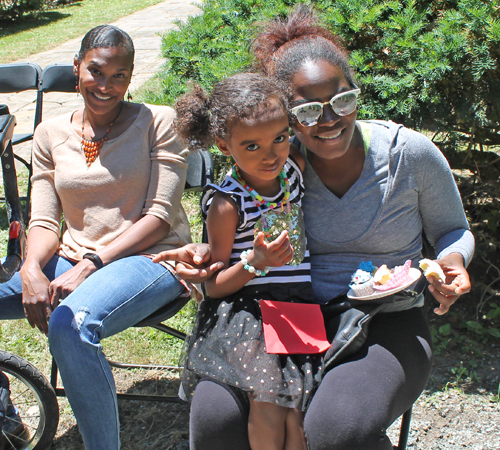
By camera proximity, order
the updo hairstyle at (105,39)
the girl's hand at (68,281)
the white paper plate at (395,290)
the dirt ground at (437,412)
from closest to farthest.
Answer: the white paper plate at (395,290)
the girl's hand at (68,281)
the updo hairstyle at (105,39)
the dirt ground at (437,412)

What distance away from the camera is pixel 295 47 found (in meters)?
2.12

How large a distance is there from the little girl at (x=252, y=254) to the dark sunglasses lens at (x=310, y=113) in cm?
6

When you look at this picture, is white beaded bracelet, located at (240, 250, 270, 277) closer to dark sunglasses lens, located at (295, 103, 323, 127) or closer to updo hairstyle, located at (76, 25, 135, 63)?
dark sunglasses lens, located at (295, 103, 323, 127)

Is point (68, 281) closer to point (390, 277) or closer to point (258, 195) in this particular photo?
point (258, 195)

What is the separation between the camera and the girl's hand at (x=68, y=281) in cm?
240

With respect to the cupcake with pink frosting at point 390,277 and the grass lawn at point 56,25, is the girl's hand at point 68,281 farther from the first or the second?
the grass lawn at point 56,25

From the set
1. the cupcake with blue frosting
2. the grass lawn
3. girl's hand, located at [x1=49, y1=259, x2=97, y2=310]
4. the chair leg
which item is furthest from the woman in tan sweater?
the grass lawn

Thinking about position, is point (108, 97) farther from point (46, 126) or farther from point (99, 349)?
point (99, 349)

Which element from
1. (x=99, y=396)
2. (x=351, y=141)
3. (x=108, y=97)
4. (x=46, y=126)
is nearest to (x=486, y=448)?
(x=351, y=141)

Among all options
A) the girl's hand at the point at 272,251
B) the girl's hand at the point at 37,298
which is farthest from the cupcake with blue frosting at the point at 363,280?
the girl's hand at the point at 37,298

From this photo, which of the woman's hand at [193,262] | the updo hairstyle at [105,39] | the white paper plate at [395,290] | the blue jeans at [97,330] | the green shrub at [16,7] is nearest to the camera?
the white paper plate at [395,290]

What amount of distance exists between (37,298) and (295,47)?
1.54 m

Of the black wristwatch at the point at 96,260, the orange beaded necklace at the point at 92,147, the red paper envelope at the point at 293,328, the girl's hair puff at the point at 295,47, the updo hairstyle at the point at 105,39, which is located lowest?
the red paper envelope at the point at 293,328

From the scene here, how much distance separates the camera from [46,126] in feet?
8.98
